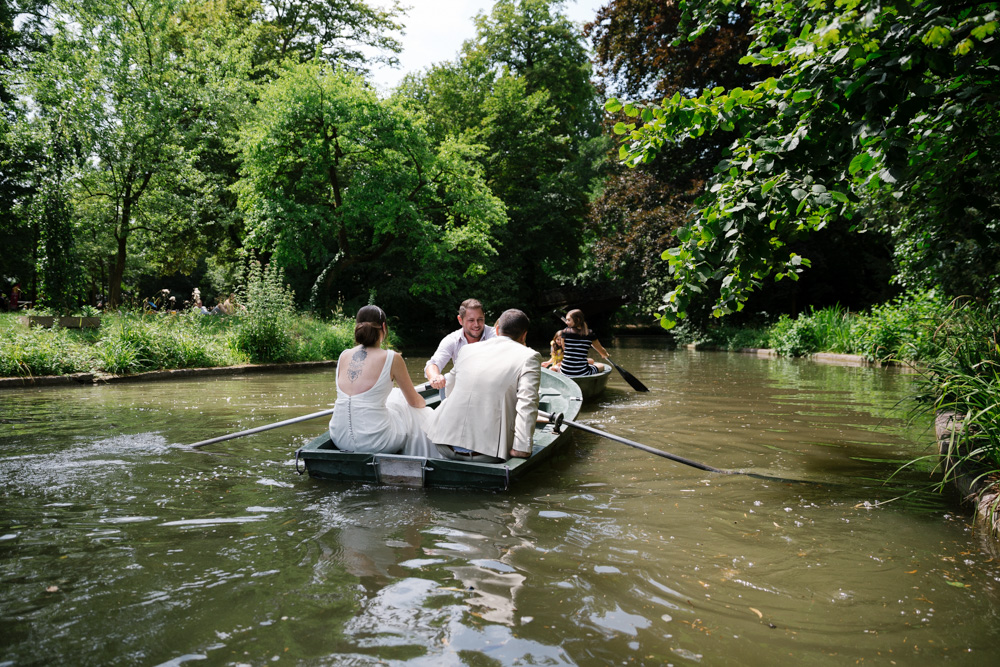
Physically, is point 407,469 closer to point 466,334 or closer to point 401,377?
point 401,377

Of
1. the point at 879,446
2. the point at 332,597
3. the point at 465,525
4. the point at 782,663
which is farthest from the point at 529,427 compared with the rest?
the point at 879,446

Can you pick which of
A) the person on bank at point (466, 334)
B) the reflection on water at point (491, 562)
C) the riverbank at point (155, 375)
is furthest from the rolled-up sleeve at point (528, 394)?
the riverbank at point (155, 375)

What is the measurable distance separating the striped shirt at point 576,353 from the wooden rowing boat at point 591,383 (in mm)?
228

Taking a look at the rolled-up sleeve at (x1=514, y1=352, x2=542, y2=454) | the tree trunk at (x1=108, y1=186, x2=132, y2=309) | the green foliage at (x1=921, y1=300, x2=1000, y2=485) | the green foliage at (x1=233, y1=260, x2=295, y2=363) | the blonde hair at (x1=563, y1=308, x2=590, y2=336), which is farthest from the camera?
the tree trunk at (x1=108, y1=186, x2=132, y2=309)

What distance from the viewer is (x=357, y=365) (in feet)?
17.1

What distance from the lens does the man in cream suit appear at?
498cm

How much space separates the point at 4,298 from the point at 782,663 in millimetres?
30397

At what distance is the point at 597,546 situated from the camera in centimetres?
388

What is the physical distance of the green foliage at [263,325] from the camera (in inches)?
579

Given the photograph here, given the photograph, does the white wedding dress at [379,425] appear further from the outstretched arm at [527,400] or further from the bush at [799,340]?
→ the bush at [799,340]

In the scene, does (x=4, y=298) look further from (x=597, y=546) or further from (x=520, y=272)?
(x=597, y=546)

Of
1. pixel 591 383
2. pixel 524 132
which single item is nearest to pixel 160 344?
pixel 591 383

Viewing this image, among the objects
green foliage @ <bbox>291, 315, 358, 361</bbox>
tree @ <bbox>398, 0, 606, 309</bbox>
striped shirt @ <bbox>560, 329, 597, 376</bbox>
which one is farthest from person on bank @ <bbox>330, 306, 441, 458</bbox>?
tree @ <bbox>398, 0, 606, 309</bbox>

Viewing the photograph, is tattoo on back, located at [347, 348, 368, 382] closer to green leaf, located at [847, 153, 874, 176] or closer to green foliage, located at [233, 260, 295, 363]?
green leaf, located at [847, 153, 874, 176]
